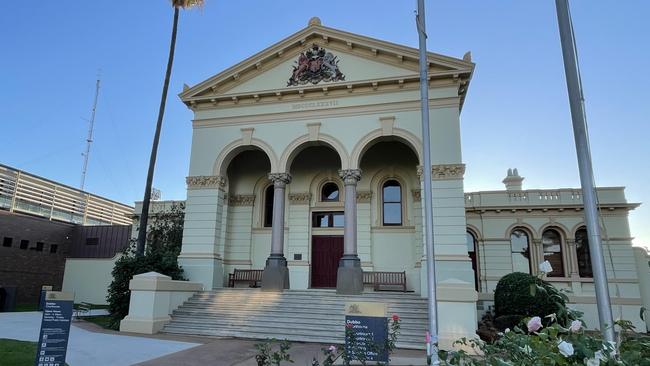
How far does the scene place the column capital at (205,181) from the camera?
20.0 metres

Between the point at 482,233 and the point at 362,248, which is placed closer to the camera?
the point at 362,248

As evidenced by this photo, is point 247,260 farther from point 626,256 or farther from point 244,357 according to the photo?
point 626,256

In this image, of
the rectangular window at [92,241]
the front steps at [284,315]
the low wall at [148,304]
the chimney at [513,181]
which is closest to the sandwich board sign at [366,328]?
the front steps at [284,315]

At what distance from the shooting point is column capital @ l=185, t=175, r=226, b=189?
1998cm

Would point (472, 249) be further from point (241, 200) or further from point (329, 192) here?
point (241, 200)

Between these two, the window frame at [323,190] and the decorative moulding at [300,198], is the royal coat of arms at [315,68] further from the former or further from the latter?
the decorative moulding at [300,198]

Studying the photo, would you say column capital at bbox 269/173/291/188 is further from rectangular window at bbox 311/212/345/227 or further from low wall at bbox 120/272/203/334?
low wall at bbox 120/272/203/334

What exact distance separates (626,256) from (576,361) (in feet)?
77.2

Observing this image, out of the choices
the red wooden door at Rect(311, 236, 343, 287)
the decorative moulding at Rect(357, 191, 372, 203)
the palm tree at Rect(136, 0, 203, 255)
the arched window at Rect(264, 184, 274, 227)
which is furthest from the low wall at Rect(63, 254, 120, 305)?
the decorative moulding at Rect(357, 191, 372, 203)

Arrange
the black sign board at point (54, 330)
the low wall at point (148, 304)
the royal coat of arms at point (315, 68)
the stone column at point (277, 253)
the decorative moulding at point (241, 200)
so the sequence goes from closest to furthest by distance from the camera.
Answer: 1. the black sign board at point (54, 330)
2. the low wall at point (148, 304)
3. the stone column at point (277, 253)
4. the royal coat of arms at point (315, 68)
5. the decorative moulding at point (241, 200)

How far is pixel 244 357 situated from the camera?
10867mm

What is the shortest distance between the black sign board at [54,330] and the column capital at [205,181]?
1195 centimetres

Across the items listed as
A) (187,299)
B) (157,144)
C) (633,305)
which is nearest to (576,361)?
(187,299)

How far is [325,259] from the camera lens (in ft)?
68.9
